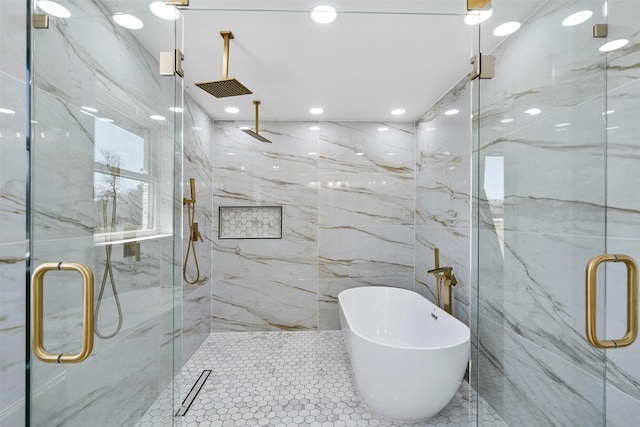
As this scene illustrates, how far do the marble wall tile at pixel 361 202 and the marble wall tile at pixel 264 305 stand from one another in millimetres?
880

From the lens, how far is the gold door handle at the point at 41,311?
80 centimetres

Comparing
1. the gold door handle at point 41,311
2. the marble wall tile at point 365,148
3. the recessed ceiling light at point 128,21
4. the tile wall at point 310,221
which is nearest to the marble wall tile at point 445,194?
the tile wall at point 310,221

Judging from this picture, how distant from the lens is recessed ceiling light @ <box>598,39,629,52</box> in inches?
39.5

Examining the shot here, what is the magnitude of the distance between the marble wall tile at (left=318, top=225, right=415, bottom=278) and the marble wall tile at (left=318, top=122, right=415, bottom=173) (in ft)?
2.37

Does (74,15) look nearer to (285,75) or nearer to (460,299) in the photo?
(285,75)

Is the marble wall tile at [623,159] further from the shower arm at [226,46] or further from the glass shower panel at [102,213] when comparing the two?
the shower arm at [226,46]

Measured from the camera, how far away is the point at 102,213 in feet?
3.30

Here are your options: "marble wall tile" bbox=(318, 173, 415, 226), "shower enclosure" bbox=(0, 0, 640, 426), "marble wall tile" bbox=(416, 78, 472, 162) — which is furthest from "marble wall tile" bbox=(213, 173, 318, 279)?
"shower enclosure" bbox=(0, 0, 640, 426)

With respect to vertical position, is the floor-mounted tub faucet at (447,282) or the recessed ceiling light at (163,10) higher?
the recessed ceiling light at (163,10)

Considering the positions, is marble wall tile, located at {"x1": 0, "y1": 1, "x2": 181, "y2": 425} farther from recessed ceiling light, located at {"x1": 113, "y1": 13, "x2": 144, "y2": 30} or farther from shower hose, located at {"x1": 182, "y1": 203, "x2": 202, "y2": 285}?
shower hose, located at {"x1": 182, "y1": 203, "x2": 202, "y2": 285}

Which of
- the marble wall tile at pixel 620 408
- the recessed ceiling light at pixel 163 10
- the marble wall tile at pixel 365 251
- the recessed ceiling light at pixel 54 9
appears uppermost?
the recessed ceiling light at pixel 163 10

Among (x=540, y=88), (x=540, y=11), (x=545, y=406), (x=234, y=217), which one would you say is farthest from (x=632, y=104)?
(x=234, y=217)

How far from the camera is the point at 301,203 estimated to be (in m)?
3.58

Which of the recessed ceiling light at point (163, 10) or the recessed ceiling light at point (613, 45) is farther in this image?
the recessed ceiling light at point (163, 10)
